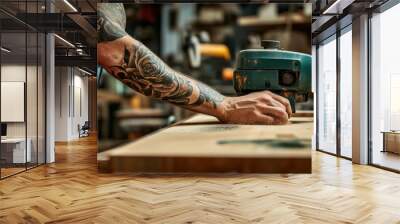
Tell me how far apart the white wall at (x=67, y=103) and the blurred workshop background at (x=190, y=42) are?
31.7 feet

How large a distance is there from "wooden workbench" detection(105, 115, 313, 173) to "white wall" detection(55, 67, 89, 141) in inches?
390

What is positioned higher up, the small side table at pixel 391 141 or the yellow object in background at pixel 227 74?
the yellow object in background at pixel 227 74

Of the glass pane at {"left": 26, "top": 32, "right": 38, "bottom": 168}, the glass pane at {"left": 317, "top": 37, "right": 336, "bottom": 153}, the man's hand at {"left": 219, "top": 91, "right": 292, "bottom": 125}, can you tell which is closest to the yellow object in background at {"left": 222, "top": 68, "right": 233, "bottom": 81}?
the man's hand at {"left": 219, "top": 91, "right": 292, "bottom": 125}

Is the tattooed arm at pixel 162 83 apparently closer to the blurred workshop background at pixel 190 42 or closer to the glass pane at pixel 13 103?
the blurred workshop background at pixel 190 42

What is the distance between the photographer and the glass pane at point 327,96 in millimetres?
8719

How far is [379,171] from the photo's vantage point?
6254mm

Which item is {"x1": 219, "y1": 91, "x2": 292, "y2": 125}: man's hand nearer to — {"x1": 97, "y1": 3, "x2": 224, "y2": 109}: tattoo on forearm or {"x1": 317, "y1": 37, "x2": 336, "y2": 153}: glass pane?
{"x1": 97, "y1": 3, "x2": 224, "y2": 109}: tattoo on forearm

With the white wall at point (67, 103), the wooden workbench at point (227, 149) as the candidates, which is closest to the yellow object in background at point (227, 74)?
the wooden workbench at point (227, 149)

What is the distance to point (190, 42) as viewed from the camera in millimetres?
3770

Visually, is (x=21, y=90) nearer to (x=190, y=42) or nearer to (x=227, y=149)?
(x=190, y=42)

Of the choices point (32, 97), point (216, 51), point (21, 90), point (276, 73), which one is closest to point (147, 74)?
point (216, 51)

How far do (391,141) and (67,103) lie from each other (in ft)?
32.3

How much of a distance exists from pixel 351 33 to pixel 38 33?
5443 millimetres

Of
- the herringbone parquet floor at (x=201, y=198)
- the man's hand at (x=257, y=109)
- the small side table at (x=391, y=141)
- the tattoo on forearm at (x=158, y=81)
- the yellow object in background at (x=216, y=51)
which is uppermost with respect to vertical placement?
the yellow object in background at (x=216, y=51)
